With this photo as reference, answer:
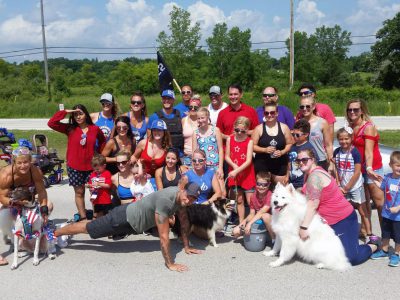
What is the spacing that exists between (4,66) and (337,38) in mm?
58820

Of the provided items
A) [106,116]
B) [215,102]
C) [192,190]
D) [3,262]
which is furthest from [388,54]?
[3,262]

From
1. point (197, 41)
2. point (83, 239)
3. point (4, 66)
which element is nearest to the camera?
point (83, 239)

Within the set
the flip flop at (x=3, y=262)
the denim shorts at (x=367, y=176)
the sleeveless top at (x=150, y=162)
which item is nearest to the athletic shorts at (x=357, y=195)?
the denim shorts at (x=367, y=176)

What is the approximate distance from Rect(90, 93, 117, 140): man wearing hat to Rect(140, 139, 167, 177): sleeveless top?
2.91 ft

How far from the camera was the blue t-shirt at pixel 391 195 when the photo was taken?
4371mm

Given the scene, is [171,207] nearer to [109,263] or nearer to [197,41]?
[109,263]

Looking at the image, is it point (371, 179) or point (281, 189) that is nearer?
point (281, 189)

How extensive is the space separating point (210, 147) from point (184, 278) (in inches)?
78.4

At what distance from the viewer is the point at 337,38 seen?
7431 cm

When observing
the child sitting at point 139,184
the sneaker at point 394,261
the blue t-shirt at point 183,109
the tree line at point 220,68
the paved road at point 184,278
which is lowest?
the paved road at point 184,278

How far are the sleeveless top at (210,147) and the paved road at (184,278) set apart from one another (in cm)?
122

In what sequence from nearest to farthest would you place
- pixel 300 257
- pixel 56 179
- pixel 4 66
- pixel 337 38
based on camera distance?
1. pixel 300 257
2. pixel 56 179
3. pixel 4 66
4. pixel 337 38

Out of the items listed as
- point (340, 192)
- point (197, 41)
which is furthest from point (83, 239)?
point (197, 41)

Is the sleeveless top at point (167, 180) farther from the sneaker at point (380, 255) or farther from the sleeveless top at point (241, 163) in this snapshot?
the sneaker at point (380, 255)
